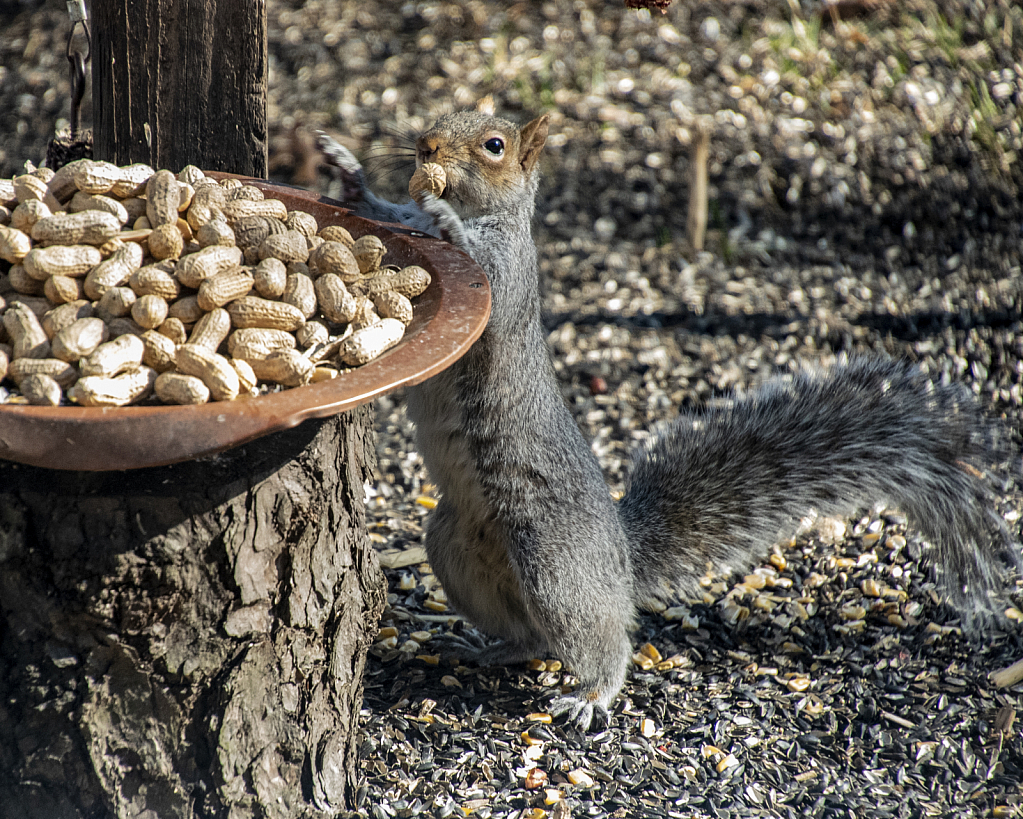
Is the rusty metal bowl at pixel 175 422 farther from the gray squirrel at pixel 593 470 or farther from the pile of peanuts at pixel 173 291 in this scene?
the gray squirrel at pixel 593 470

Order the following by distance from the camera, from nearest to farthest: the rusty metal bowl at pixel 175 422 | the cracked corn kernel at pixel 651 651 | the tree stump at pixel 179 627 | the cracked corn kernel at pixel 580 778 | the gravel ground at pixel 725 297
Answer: the rusty metal bowl at pixel 175 422, the tree stump at pixel 179 627, the cracked corn kernel at pixel 580 778, the gravel ground at pixel 725 297, the cracked corn kernel at pixel 651 651

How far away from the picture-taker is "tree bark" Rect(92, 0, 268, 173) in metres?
2.16

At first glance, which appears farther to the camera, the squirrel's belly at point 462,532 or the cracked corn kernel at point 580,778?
the squirrel's belly at point 462,532

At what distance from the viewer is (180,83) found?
7.23ft

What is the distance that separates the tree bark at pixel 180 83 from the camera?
85.0 inches

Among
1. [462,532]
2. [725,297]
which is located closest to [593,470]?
[462,532]

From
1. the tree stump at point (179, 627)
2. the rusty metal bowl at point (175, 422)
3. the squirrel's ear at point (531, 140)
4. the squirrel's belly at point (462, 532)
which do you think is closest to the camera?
the rusty metal bowl at point (175, 422)

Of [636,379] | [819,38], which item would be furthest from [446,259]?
[819,38]

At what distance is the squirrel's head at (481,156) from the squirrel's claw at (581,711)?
1.32m

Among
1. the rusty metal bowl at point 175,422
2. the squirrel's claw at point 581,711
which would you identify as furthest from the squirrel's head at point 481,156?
the squirrel's claw at point 581,711

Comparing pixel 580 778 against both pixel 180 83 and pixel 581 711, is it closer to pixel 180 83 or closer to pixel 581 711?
pixel 581 711

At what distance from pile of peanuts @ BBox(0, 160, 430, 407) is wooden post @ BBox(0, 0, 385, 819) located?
182 millimetres

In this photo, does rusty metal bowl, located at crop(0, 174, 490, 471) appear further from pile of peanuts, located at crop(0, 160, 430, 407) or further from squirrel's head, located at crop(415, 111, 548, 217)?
squirrel's head, located at crop(415, 111, 548, 217)

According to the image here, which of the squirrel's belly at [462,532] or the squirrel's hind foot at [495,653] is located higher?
the squirrel's belly at [462,532]
